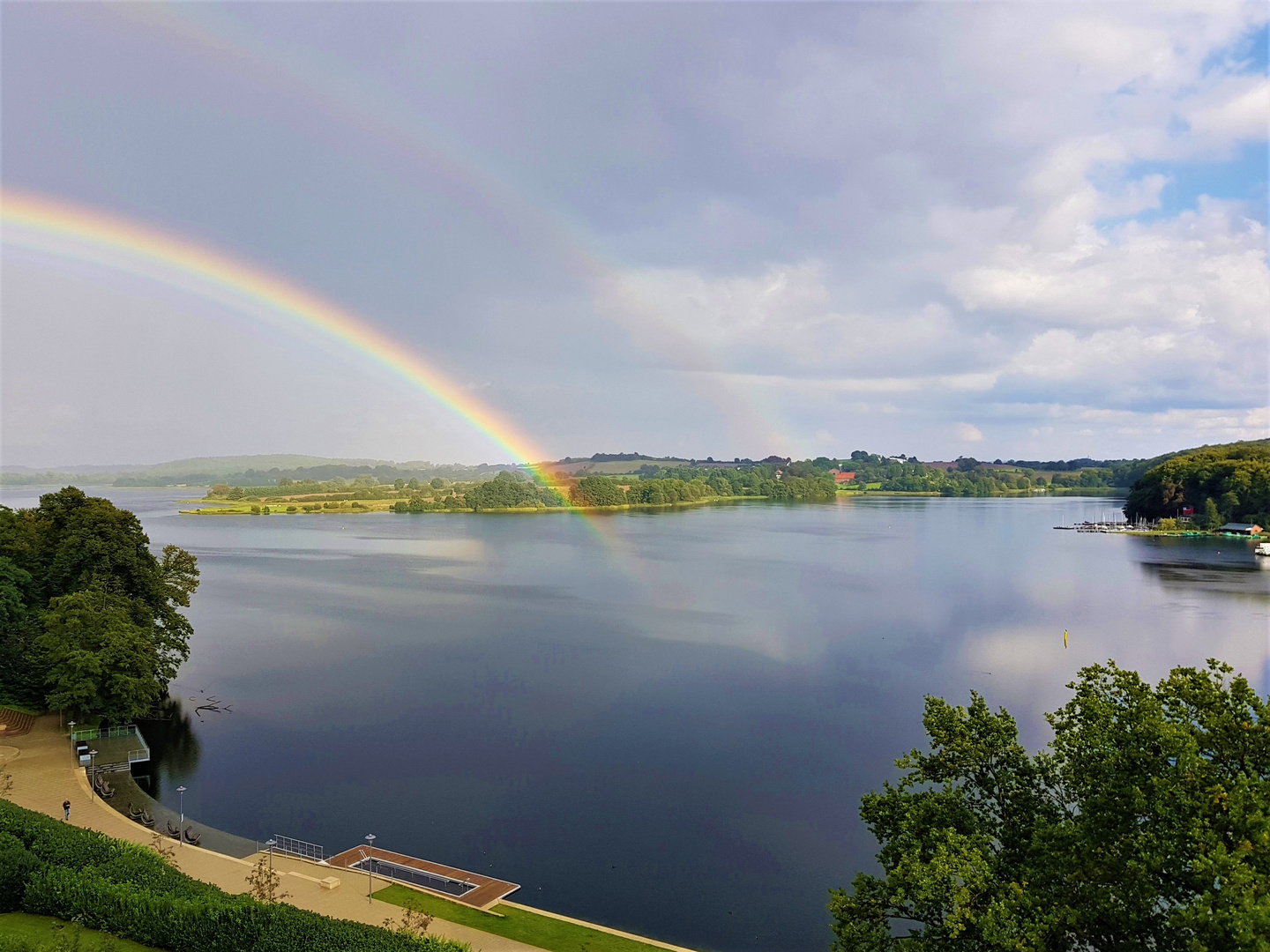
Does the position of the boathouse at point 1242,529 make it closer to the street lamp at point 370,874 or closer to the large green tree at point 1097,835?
the large green tree at point 1097,835

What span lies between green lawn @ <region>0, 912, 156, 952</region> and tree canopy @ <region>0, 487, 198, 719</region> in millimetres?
11604

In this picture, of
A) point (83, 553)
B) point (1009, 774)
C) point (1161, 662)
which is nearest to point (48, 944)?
point (1009, 774)

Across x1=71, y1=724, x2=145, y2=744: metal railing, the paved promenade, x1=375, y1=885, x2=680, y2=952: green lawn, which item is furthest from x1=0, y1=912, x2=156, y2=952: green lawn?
x1=71, y1=724, x2=145, y2=744: metal railing

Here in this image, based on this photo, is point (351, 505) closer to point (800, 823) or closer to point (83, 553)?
point (83, 553)

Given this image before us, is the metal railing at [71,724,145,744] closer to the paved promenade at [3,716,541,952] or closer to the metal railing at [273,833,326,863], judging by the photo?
the paved promenade at [3,716,541,952]

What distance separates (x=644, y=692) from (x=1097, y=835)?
2061 cm

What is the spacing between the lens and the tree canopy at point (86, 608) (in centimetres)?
2138

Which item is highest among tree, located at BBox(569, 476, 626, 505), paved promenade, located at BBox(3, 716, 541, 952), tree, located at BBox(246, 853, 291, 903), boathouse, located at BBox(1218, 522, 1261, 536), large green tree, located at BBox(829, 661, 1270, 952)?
tree, located at BBox(569, 476, 626, 505)

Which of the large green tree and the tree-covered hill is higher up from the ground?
the tree-covered hill

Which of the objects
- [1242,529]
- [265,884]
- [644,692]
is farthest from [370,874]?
[1242,529]

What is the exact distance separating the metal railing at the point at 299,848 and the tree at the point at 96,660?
8326 millimetres

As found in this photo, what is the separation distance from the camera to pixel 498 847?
16438mm

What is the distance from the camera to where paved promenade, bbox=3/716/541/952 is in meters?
12.2

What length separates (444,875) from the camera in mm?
14742
